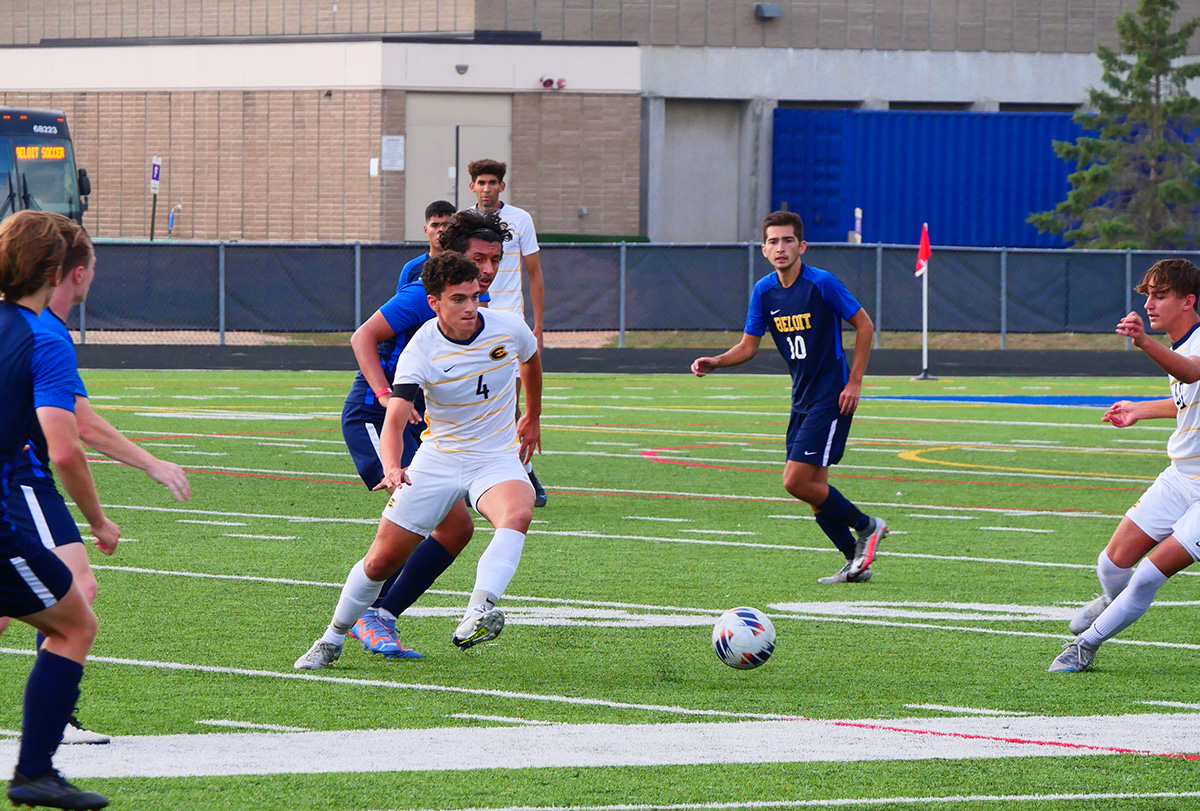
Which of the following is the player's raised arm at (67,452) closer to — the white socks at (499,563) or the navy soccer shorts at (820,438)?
the white socks at (499,563)

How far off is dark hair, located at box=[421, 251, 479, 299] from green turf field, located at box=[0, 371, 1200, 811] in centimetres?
161

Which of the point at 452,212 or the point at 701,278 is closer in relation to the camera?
the point at 452,212

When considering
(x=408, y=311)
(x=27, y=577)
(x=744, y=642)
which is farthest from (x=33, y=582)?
(x=408, y=311)

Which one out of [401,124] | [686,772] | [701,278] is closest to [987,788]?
[686,772]

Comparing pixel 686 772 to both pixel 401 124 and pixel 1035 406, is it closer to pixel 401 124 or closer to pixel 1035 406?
pixel 1035 406

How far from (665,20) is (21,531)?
44.9 metres

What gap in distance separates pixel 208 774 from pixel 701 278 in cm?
2891

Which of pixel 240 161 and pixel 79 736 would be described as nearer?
pixel 79 736

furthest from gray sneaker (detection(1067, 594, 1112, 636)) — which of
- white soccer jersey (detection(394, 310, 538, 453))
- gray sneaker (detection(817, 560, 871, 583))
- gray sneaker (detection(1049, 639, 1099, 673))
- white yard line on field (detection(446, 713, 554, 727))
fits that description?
white yard line on field (detection(446, 713, 554, 727))

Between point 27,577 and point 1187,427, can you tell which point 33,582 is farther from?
point 1187,427

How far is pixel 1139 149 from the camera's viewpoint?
45406mm

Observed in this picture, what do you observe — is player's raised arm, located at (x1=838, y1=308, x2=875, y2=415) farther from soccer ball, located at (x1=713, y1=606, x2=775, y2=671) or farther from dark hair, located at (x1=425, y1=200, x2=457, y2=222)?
soccer ball, located at (x1=713, y1=606, x2=775, y2=671)

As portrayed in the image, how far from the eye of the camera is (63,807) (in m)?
5.48

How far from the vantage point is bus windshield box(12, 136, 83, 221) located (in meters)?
33.0
